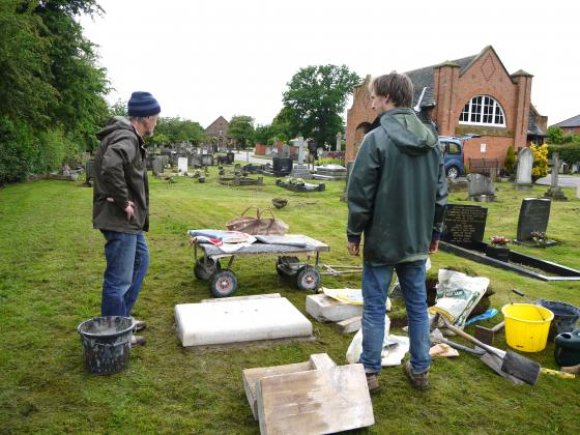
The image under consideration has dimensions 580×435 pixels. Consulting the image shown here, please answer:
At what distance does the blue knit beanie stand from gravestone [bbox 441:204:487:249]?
6.57 m

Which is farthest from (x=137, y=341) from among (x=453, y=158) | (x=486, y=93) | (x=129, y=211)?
(x=486, y=93)

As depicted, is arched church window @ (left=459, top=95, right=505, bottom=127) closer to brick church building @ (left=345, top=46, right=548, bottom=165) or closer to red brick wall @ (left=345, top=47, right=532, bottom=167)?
brick church building @ (left=345, top=46, right=548, bottom=165)

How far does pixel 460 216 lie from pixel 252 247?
508cm

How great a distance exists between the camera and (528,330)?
175 inches

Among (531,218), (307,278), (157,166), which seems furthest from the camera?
(157,166)

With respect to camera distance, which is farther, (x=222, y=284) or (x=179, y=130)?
(x=179, y=130)

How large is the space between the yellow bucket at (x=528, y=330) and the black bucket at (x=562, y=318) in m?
0.16

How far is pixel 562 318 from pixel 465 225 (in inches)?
184

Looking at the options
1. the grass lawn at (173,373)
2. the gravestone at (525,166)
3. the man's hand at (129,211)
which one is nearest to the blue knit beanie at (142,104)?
the man's hand at (129,211)

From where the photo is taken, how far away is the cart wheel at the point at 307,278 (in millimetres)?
6102

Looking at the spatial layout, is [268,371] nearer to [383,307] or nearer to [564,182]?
[383,307]

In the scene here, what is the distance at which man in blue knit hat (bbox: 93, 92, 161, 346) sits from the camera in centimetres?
382

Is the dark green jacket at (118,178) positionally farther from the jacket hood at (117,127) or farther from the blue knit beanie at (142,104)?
the blue knit beanie at (142,104)

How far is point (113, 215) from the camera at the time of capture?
3.91m
